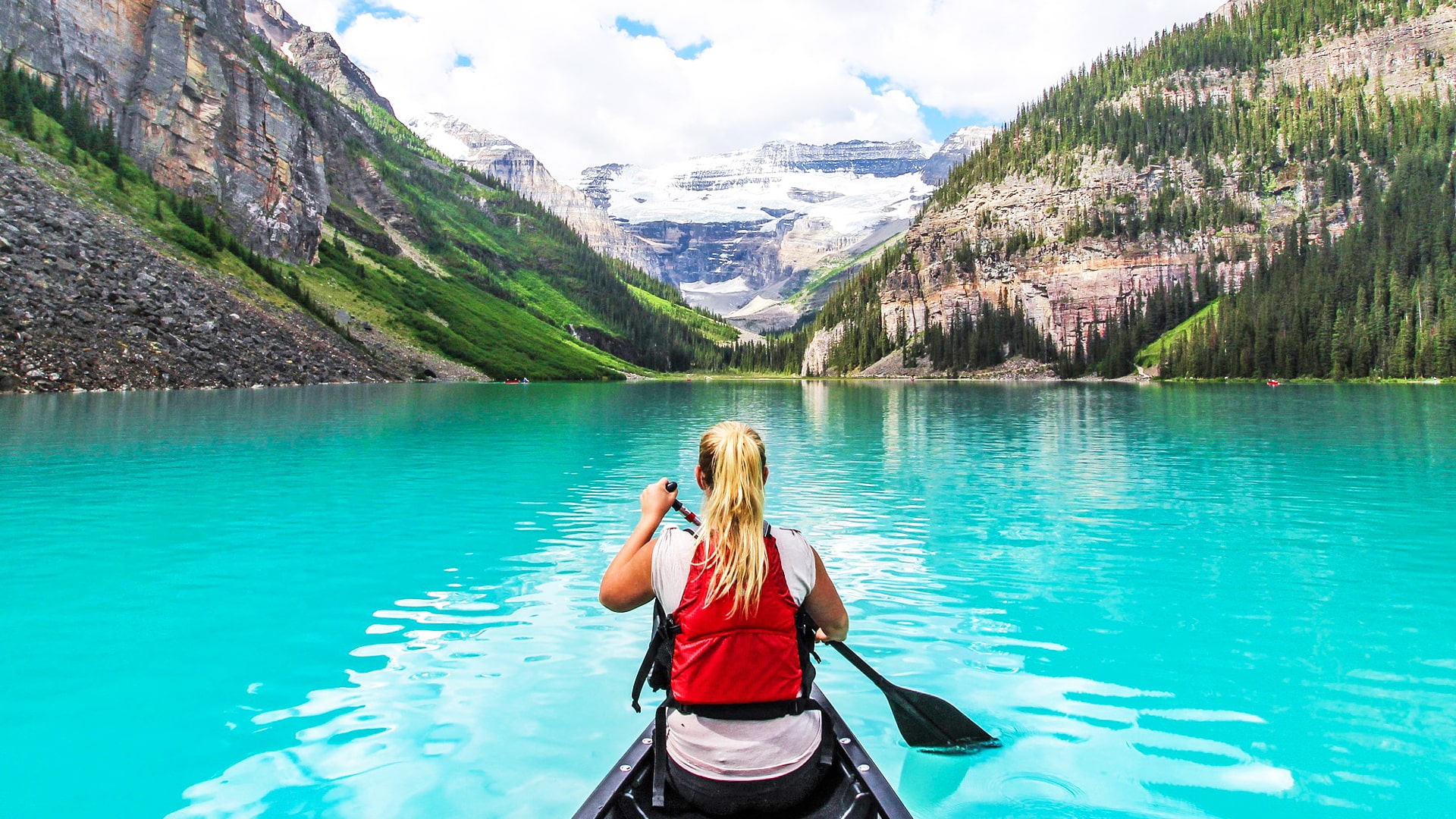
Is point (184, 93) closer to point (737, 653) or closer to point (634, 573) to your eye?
point (634, 573)

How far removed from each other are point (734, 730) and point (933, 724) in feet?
15.1

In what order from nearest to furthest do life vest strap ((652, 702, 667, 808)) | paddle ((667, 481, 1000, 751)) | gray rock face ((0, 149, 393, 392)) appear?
life vest strap ((652, 702, 667, 808)), paddle ((667, 481, 1000, 751)), gray rock face ((0, 149, 393, 392))

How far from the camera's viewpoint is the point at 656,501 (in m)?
5.79

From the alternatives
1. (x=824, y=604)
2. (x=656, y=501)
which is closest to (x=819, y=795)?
(x=824, y=604)

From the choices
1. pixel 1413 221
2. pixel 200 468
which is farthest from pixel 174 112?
pixel 1413 221

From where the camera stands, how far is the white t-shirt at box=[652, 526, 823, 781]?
16.7 ft

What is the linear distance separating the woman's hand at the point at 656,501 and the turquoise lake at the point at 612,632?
3920 millimetres

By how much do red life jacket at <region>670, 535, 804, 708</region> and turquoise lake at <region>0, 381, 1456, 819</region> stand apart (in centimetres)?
365

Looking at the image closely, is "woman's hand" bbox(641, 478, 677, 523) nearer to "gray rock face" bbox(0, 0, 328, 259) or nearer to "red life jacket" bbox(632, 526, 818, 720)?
"red life jacket" bbox(632, 526, 818, 720)

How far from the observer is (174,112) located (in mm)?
130625

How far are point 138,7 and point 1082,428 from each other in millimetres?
168263

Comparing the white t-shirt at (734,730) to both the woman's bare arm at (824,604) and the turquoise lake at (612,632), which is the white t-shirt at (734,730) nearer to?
the woman's bare arm at (824,604)

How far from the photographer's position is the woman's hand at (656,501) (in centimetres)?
570

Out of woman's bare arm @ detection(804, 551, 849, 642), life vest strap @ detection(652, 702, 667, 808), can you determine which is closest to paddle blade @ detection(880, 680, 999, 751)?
woman's bare arm @ detection(804, 551, 849, 642)
